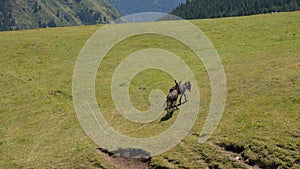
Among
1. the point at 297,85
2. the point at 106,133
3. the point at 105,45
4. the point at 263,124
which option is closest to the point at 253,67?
the point at 297,85

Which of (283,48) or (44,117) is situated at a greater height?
(283,48)

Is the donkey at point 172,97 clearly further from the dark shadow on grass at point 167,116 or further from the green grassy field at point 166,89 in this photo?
the green grassy field at point 166,89

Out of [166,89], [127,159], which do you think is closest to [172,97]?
[127,159]

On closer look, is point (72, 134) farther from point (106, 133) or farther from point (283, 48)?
point (283, 48)

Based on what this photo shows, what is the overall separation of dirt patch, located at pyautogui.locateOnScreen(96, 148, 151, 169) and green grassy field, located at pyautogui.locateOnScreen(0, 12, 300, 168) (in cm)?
38

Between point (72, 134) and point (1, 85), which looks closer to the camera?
point (72, 134)

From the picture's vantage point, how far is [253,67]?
31203 millimetres

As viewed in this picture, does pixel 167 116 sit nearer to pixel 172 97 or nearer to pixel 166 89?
pixel 172 97

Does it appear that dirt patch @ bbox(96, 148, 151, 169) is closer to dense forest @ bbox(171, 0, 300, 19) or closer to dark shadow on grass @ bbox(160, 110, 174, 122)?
dark shadow on grass @ bbox(160, 110, 174, 122)

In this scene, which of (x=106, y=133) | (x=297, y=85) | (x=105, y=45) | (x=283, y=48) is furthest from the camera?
(x=105, y=45)

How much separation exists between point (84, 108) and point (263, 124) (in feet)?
44.8

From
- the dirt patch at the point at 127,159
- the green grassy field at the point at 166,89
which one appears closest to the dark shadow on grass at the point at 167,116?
the green grassy field at the point at 166,89

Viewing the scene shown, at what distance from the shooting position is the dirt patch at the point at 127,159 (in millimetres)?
16734

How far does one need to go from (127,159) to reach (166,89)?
38.9 feet
